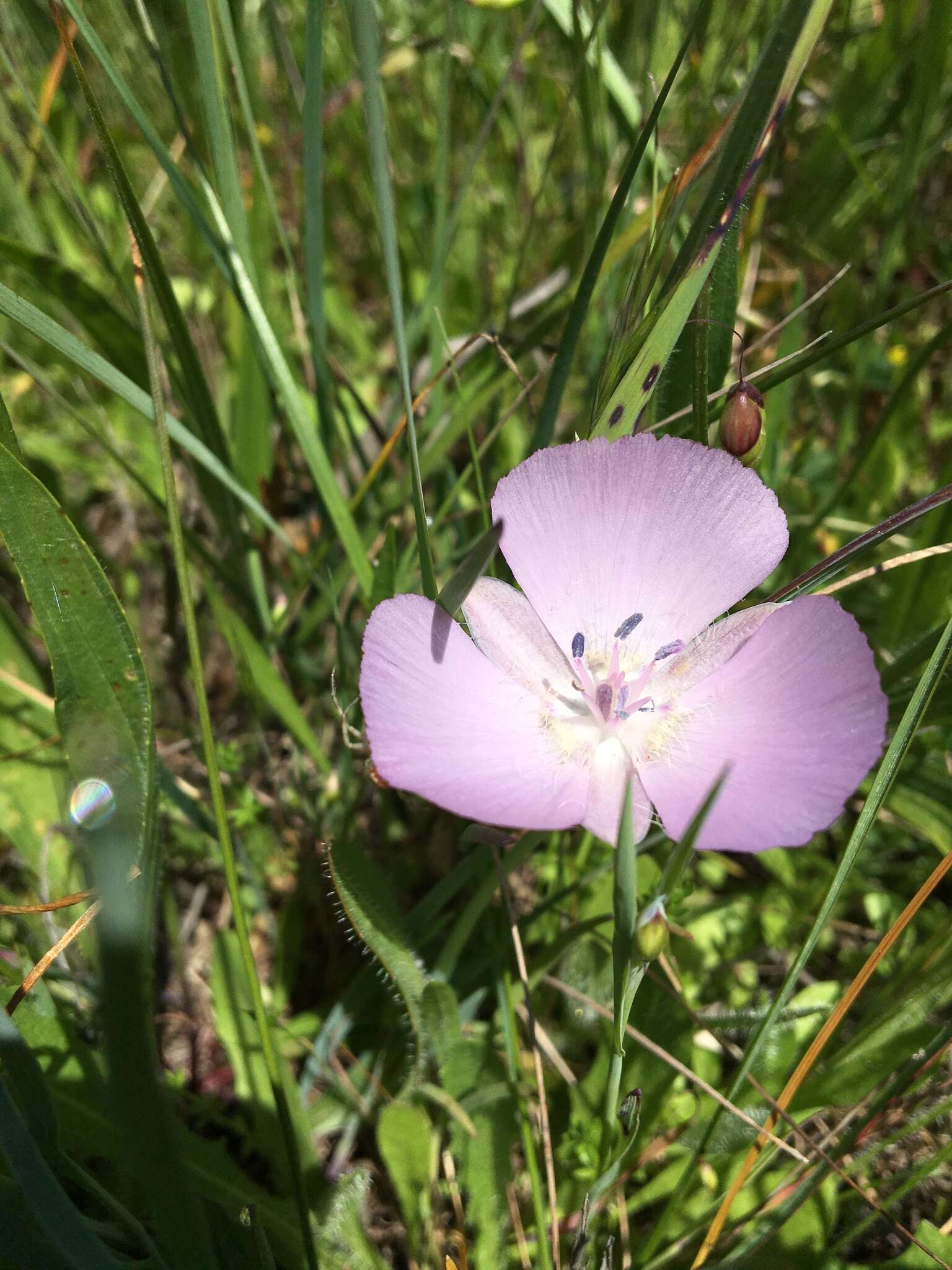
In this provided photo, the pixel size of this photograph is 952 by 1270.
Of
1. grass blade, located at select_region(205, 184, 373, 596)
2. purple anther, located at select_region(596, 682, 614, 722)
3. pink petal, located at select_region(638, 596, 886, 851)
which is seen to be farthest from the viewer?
grass blade, located at select_region(205, 184, 373, 596)

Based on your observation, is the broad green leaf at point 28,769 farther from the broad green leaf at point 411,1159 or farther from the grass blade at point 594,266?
the grass blade at point 594,266

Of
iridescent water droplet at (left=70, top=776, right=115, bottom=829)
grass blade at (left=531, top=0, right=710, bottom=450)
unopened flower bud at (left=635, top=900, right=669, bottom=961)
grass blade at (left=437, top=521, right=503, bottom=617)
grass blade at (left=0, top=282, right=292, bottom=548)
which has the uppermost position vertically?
grass blade at (left=0, top=282, right=292, bottom=548)

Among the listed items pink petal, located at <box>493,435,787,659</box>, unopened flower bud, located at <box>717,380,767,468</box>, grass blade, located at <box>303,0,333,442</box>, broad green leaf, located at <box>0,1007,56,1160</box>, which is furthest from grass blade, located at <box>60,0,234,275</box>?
broad green leaf, located at <box>0,1007,56,1160</box>

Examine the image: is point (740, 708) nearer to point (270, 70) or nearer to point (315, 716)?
point (315, 716)

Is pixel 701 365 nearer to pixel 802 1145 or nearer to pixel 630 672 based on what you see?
pixel 630 672

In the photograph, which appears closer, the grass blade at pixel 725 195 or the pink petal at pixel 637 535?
the grass blade at pixel 725 195

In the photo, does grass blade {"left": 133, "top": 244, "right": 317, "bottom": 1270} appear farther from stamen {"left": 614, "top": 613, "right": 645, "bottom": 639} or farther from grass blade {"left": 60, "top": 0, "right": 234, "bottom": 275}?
stamen {"left": 614, "top": 613, "right": 645, "bottom": 639}

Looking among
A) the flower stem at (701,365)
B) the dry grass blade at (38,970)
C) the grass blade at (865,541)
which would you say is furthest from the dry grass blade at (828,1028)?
the dry grass blade at (38,970)
